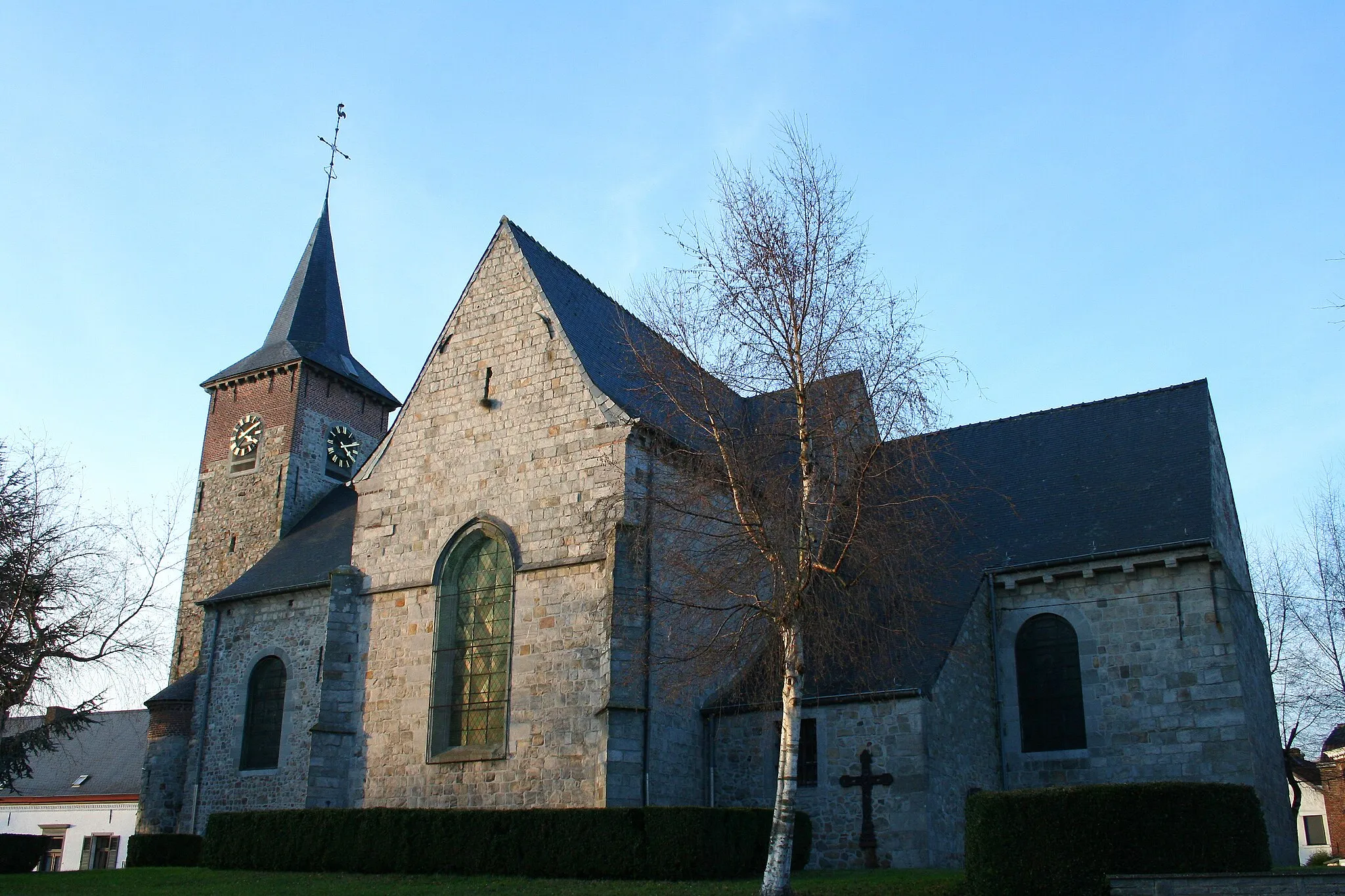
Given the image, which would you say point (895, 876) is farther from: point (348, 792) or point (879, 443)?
point (348, 792)

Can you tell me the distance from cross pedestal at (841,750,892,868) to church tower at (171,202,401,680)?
1816cm

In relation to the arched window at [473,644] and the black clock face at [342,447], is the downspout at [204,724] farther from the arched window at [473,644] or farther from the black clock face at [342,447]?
the arched window at [473,644]

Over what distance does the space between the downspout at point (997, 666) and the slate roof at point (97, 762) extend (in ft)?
97.6

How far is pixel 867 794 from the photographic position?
1631 centimetres

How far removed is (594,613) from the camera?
1694 centimetres

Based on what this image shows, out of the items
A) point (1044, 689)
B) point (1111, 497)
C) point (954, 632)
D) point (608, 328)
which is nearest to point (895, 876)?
point (954, 632)

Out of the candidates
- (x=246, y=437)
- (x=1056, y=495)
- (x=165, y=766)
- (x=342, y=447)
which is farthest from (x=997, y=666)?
(x=246, y=437)

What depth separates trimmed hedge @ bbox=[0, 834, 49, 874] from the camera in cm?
1997

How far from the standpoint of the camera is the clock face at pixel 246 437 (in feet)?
102

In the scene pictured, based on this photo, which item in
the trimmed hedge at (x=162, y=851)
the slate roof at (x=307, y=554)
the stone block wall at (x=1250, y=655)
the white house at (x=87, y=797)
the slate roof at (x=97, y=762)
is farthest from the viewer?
the slate roof at (x=97, y=762)

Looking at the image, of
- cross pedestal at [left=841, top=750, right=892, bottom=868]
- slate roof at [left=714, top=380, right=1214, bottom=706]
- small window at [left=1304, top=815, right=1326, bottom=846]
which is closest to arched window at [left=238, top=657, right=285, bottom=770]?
slate roof at [left=714, top=380, right=1214, bottom=706]

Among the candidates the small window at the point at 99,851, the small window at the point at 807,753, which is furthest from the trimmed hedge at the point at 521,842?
the small window at the point at 99,851

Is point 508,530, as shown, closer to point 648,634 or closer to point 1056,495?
point 648,634

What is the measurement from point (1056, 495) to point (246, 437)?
21546 mm
